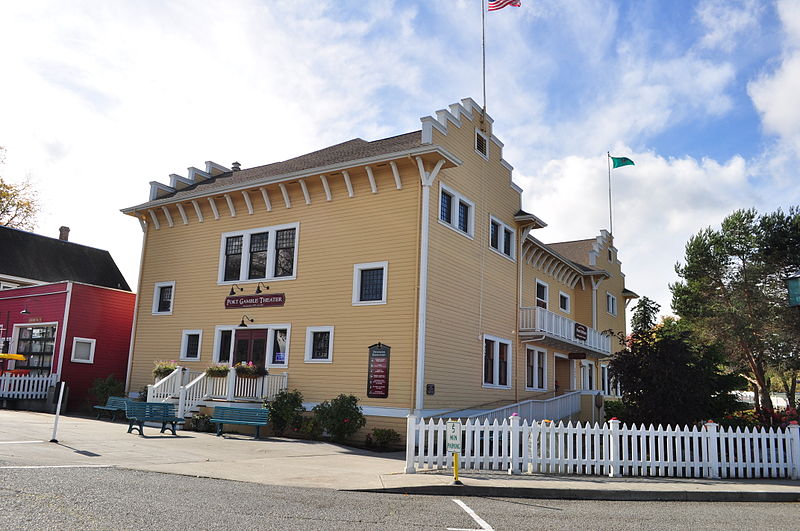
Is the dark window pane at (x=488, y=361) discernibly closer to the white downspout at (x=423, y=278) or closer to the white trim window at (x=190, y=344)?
the white downspout at (x=423, y=278)

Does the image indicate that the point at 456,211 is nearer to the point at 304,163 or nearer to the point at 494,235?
the point at 494,235

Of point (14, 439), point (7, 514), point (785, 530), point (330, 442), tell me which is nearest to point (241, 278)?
point (330, 442)

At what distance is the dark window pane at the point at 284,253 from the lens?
901 inches

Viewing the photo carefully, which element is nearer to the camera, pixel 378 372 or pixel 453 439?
pixel 453 439

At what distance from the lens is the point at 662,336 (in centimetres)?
1800

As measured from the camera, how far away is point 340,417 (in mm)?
18469

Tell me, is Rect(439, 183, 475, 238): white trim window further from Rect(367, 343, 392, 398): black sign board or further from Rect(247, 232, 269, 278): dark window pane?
Rect(247, 232, 269, 278): dark window pane

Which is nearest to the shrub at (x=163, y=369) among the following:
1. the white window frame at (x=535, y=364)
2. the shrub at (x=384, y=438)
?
the shrub at (x=384, y=438)

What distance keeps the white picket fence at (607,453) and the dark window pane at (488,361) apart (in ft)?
29.7

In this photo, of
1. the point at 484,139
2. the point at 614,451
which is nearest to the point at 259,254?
the point at 484,139

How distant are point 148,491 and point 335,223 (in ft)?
45.7

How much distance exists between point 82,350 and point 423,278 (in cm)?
1720

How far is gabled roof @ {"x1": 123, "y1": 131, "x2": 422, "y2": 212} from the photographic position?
849 inches

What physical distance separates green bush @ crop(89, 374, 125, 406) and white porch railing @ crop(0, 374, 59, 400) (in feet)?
6.97
